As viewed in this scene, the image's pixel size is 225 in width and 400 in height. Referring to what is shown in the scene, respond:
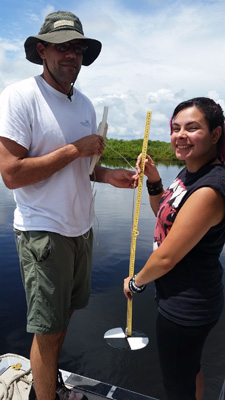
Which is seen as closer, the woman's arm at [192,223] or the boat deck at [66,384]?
the woman's arm at [192,223]

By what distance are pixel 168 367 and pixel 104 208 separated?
34.4 feet

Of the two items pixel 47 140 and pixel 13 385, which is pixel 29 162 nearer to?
pixel 47 140

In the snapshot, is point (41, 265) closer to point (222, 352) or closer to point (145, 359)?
point (145, 359)

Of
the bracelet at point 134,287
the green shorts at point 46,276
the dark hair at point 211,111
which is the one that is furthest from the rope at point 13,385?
the dark hair at point 211,111

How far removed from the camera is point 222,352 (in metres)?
3.98

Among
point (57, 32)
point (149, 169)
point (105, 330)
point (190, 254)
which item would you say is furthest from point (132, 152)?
point (190, 254)

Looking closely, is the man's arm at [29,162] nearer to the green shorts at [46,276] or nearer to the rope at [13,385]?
the green shorts at [46,276]

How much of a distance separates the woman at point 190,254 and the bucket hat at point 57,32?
794 millimetres

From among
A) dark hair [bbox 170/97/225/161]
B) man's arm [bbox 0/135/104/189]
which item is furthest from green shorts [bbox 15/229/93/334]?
dark hair [bbox 170/97/225/161]

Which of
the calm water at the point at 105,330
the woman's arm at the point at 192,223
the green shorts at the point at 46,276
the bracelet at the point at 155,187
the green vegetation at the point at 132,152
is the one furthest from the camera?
the green vegetation at the point at 132,152

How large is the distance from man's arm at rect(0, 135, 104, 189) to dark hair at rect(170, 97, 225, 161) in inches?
25.0

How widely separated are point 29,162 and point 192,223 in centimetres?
96

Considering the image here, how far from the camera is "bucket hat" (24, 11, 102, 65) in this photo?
1.91 meters

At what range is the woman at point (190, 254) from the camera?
160 cm
